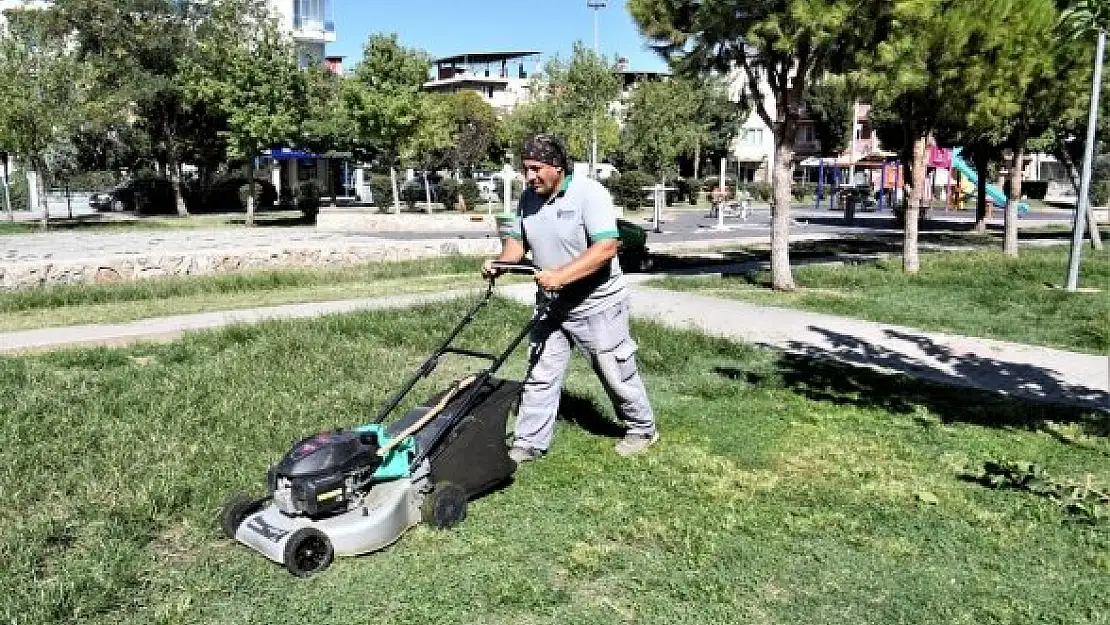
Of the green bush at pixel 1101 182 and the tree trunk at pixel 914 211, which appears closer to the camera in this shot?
the tree trunk at pixel 914 211

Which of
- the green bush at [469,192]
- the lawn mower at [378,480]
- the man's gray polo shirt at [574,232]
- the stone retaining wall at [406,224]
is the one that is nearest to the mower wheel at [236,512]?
the lawn mower at [378,480]

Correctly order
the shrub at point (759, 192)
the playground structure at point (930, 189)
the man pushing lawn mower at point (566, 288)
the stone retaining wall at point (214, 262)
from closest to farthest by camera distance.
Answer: the man pushing lawn mower at point (566, 288) < the stone retaining wall at point (214, 262) < the playground structure at point (930, 189) < the shrub at point (759, 192)

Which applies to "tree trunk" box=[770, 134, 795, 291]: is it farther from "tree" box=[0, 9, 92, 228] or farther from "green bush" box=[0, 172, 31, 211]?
"green bush" box=[0, 172, 31, 211]

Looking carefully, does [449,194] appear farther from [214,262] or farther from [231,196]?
[214,262]

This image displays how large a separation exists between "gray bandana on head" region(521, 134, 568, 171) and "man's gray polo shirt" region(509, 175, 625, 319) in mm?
134

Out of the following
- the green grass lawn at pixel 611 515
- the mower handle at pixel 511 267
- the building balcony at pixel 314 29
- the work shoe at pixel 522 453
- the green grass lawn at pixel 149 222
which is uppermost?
the building balcony at pixel 314 29

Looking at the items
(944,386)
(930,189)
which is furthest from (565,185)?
(930,189)

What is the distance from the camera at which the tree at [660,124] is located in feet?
135

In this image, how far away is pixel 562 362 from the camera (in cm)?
→ 503

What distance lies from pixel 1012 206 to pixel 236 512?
654 inches

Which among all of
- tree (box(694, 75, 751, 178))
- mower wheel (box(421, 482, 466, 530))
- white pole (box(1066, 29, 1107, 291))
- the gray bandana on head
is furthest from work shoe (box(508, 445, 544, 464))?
→ tree (box(694, 75, 751, 178))

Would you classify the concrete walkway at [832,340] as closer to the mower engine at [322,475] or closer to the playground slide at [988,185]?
the mower engine at [322,475]

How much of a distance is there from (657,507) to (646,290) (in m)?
7.83

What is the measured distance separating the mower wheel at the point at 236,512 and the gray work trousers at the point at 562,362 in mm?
1496
